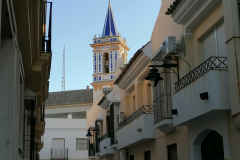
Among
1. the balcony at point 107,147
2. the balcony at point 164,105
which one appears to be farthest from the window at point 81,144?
the balcony at point 164,105

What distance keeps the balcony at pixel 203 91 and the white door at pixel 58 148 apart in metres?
33.6

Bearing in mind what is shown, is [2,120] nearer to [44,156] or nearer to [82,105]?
[44,156]

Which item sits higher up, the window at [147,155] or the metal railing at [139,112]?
the metal railing at [139,112]

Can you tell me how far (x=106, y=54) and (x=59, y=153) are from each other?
16018mm

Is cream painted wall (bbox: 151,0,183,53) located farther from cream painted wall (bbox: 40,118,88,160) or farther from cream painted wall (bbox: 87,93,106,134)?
cream painted wall (bbox: 40,118,88,160)

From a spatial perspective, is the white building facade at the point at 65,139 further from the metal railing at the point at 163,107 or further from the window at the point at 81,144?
the metal railing at the point at 163,107

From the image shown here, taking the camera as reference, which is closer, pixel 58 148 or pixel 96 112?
pixel 96 112

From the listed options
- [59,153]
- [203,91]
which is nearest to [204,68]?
[203,91]

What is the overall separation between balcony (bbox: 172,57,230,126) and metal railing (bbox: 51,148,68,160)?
110 ft

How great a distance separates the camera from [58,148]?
4366cm

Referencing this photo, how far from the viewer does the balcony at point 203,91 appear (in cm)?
866

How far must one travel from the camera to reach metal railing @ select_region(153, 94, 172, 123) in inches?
480

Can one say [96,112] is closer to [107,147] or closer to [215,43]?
[107,147]

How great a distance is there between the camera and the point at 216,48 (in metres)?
9.97
